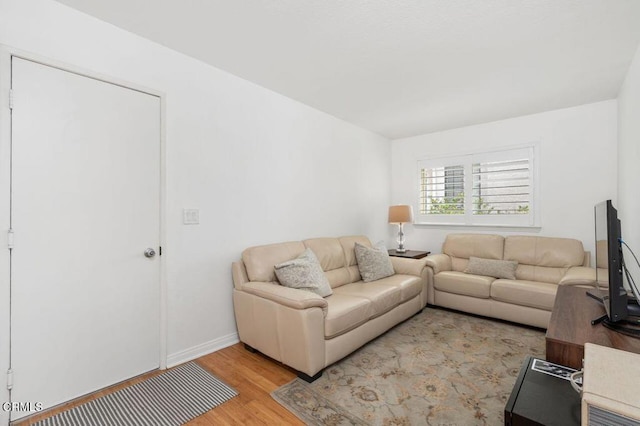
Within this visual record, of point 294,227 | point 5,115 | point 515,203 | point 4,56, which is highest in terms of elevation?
→ point 4,56

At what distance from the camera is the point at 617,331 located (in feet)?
4.68

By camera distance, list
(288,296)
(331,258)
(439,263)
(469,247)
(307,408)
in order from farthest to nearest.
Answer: (469,247)
(439,263)
(331,258)
(288,296)
(307,408)

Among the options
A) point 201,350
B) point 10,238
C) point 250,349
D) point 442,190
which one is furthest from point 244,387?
point 442,190

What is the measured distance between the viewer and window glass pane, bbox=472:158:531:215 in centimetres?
399

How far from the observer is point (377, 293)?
287cm

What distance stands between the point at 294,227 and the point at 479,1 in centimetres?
255

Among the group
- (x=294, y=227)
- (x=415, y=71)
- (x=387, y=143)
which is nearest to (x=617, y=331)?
(x=415, y=71)

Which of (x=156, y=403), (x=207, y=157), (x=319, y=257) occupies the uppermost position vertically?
(x=207, y=157)

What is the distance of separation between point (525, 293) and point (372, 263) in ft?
5.23

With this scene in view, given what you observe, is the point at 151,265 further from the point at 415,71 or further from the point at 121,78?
the point at 415,71

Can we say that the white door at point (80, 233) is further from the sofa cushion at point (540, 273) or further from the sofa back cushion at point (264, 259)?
the sofa cushion at point (540, 273)

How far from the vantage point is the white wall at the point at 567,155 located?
3.50 metres

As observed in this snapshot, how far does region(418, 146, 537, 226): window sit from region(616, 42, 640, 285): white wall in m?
0.89

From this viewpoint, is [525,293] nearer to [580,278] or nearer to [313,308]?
[580,278]
